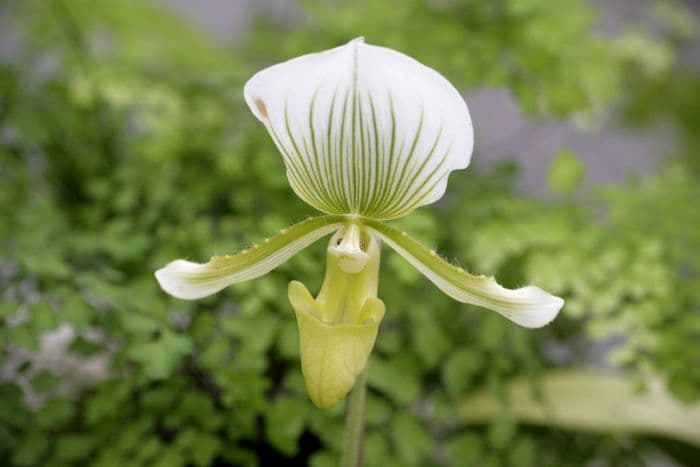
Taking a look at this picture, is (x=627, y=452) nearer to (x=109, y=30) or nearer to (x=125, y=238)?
(x=125, y=238)

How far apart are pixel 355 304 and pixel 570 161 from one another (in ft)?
1.54

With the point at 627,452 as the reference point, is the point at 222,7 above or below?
above

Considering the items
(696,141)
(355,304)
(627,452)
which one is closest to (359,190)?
(355,304)

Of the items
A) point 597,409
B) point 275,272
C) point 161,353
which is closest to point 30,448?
point 161,353

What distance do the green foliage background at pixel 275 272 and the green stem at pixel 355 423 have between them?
4.8 inches

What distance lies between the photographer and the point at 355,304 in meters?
0.49

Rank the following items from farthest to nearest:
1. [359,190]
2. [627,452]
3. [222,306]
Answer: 1. [627,452]
2. [222,306]
3. [359,190]

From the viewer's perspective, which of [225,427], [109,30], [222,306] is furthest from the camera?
[109,30]

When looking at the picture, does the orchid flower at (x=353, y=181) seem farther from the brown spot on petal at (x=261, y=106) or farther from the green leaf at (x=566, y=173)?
the green leaf at (x=566, y=173)

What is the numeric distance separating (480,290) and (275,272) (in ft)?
1.08

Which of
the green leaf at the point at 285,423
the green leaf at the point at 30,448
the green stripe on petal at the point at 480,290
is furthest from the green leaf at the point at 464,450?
the green leaf at the point at 30,448

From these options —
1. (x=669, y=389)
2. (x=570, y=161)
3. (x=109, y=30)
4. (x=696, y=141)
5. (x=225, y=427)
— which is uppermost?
(x=696, y=141)

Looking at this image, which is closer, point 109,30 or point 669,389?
point 669,389

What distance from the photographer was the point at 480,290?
463 mm
